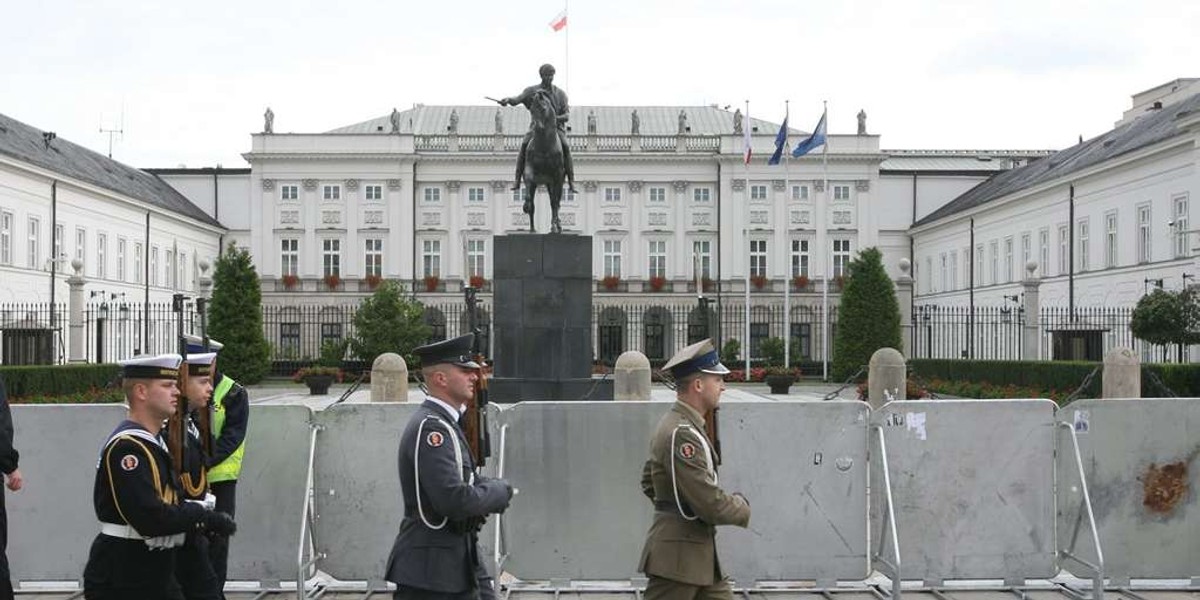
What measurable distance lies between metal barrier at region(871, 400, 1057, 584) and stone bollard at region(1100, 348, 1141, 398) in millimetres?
8858

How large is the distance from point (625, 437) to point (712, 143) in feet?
206

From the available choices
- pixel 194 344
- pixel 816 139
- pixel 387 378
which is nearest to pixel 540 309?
pixel 387 378

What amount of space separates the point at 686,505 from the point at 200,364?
2.91 meters

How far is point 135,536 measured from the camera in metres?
5.66

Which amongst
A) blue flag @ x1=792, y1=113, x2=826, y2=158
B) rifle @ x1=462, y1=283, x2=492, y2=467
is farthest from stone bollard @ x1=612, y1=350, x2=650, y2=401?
blue flag @ x1=792, y1=113, x2=826, y2=158

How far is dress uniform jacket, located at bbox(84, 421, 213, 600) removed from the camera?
18.3ft

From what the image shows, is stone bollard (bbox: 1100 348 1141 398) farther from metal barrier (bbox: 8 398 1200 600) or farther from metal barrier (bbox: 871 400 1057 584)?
metal barrier (bbox: 871 400 1057 584)

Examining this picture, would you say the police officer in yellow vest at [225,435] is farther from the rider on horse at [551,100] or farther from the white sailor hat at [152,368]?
the rider on horse at [551,100]

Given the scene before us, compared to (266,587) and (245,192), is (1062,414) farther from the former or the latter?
(245,192)

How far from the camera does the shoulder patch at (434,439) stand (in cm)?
577

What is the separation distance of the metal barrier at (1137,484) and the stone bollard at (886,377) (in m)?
10.5

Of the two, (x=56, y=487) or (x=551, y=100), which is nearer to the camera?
(x=56, y=487)

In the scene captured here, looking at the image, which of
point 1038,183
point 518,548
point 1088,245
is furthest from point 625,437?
point 1038,183

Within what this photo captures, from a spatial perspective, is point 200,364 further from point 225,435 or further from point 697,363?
point 697,363
